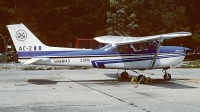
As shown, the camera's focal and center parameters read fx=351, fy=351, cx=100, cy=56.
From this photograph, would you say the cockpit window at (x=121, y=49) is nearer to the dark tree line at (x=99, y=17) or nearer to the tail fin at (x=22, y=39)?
the tail fin at (x=22, y=39)

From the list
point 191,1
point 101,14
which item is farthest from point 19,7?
point 191,1

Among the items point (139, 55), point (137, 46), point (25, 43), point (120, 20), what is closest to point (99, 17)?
point (120, 20)

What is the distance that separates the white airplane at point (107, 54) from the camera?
16625 mm

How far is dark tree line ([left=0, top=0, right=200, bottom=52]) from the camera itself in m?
53.1

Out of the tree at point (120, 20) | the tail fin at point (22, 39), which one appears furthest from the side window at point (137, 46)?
the tree at point (120, 20)

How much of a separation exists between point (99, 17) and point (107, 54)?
153 ft

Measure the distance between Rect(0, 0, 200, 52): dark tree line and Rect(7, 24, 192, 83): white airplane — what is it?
33.5 metres

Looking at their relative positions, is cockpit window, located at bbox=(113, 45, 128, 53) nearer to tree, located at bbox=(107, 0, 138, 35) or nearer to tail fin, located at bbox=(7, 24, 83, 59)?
tail fin, located at bbox=(7, 24, 83, 59)

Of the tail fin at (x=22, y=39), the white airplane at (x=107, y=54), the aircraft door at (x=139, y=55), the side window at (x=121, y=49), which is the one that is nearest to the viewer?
the tail fin at (x=22, y=39)

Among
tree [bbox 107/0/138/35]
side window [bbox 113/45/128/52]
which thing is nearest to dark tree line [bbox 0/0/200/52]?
tree [bbox 107/0/138/35]

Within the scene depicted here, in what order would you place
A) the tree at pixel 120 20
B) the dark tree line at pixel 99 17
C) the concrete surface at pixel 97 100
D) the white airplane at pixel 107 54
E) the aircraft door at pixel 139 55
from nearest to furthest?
1. the concrete surface at pixel 97 100
2. the white airplane at pixel 107 54
3. the aircraft door at pixel 139 55
4. the dark tree line at pixel 99 17
5. the tree at pixel 120 20

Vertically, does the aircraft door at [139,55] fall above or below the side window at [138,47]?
below

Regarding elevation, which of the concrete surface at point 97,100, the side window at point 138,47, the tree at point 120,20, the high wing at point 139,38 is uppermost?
the tree at point 120,20

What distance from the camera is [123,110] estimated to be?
31.2 feet
